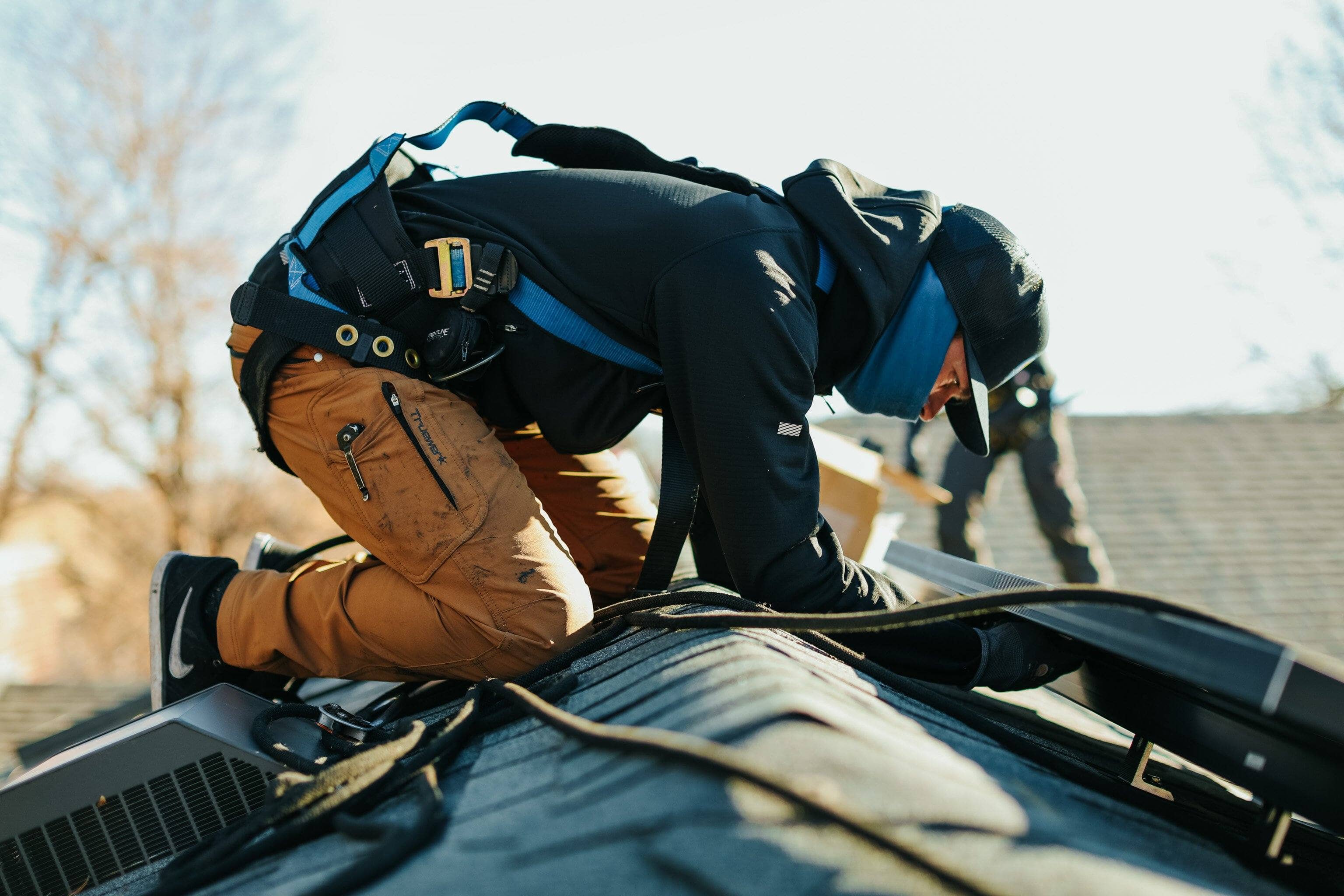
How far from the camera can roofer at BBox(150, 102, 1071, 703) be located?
5.74ft

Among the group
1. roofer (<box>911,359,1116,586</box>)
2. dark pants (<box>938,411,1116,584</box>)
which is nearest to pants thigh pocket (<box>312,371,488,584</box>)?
roofer (<box>911,359,1116,586</box>)

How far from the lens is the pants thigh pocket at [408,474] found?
6.14ft

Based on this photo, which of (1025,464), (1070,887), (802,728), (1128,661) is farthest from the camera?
(1025,464)

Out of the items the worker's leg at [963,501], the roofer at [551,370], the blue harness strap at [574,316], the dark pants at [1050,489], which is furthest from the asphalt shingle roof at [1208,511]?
the blue harness strap at [574,316]

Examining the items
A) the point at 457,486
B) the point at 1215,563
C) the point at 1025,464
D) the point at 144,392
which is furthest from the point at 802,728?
the point at 144,392

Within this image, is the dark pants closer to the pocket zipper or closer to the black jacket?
the black jacket

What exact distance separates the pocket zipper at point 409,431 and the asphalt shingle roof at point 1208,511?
6.59m

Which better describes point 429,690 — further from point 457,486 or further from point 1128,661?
point 1128,661

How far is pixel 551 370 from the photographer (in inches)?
78.6

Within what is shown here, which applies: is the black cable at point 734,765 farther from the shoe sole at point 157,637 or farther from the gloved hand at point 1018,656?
the shoe sole at point 157,637

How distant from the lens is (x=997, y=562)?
29.8 ft

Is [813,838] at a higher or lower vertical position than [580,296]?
lower

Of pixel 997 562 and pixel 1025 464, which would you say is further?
pixel 997 562

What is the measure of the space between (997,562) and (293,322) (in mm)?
8391
